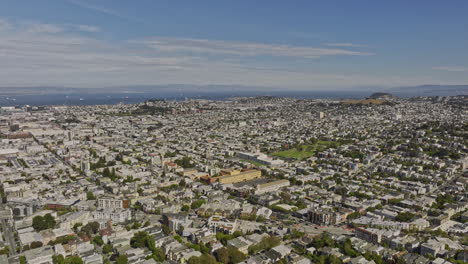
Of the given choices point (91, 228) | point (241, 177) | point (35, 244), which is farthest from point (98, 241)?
point (241, 177)

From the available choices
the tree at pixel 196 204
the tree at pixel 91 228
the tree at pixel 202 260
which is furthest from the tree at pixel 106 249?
the tree at pixel 196 204

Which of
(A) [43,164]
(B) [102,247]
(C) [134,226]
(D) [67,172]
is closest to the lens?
(B) [102,247]

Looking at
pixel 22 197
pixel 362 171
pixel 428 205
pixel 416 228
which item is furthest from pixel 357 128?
pixel 22 197

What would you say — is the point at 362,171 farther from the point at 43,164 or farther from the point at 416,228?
the point at 43,164

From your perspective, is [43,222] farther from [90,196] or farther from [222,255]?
[222,255]

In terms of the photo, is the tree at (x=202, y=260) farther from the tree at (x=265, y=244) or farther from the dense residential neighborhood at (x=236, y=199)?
the tree at (x=265, y=244)

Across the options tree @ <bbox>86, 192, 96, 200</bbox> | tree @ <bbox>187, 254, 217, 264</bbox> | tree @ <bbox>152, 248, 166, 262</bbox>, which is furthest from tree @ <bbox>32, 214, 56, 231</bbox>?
tree @ <bbox>187, 254, 217, 264</bbox>

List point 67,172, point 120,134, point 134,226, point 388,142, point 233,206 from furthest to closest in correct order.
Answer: point 120,134 → point 388,142 → point 67,172 → point 233,206 → point 134,226
